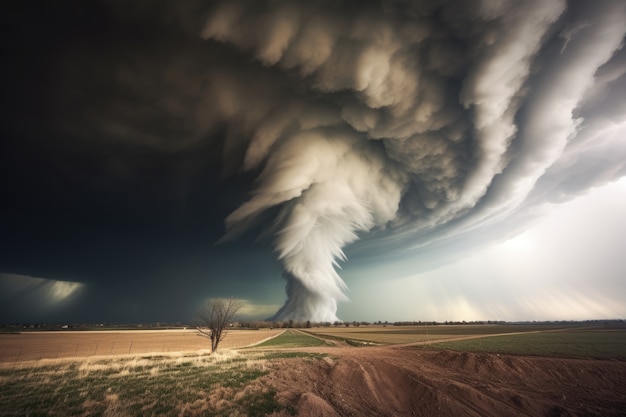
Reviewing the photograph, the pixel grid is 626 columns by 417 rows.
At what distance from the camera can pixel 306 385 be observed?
21.3 metres

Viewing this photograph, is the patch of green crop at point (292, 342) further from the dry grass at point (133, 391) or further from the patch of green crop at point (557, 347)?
the dry grass at point (133, 391)

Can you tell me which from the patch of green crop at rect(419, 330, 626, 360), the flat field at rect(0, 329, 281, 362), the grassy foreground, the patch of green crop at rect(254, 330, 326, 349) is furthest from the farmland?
the patch of green crop at rect(254, 330, 326, 349)

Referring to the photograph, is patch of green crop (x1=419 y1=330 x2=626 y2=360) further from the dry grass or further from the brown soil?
the dry grass

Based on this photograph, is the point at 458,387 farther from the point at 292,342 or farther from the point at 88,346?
the point at 88,346

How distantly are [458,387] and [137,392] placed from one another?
2216 cm

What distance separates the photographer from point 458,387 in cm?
1984

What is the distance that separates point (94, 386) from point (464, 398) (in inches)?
1015

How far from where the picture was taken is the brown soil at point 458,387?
17.5m

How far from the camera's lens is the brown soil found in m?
17.5

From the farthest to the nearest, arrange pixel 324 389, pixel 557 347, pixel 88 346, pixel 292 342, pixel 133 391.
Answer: pixel 292 342 → pixel 88 346 → pixel 557 347 → pixel 324 389 → pixel 133 391

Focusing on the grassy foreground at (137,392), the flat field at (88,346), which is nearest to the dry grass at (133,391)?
the grassy foreground at (137,392)

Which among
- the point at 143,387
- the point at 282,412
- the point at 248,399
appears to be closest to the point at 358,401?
the point at 282,412

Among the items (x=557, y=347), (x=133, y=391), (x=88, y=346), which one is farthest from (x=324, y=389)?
(x=88, y=346)

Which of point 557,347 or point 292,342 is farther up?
point 292,342
